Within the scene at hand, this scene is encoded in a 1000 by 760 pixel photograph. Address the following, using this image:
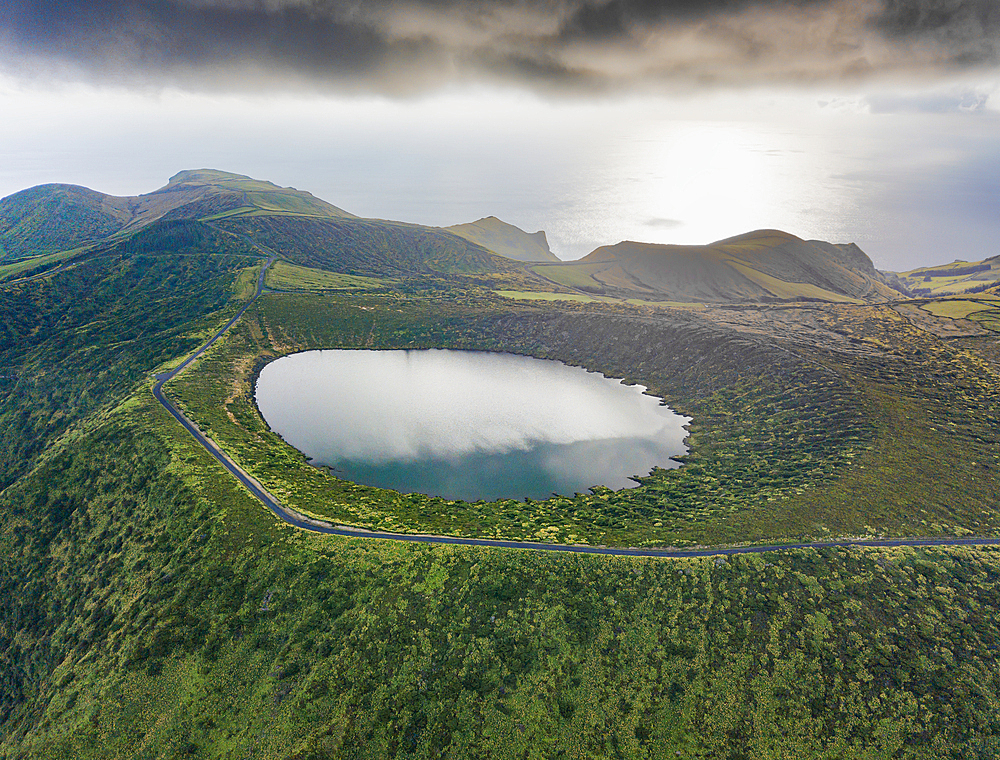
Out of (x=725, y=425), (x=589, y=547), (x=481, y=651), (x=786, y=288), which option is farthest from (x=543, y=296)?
(x=481, y=651)

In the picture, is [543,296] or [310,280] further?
[543,296]

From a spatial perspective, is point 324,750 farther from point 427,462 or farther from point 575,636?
point 427,462

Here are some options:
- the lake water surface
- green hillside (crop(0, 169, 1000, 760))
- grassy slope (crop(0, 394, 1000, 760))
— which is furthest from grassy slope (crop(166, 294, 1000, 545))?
grassy slope (crop(0, 394, 1000, 760))

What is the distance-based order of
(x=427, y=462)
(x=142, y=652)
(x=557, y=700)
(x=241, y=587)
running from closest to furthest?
1. (x=557, y=700)
2. (x=142, y=652)
3. (x=241, y=587)
4. (x=427, y=462)

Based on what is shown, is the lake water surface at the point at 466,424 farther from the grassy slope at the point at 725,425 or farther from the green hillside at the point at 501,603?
the green hillside at the point at 501,603

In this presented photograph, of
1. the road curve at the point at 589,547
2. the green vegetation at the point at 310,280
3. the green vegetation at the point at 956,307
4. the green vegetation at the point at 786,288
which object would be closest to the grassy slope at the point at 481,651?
the road curve at the point at 589,547

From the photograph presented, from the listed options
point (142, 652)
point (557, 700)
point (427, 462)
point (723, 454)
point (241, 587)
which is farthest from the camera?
point (723, 454)

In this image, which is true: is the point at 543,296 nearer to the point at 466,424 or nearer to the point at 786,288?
the point at 786,288

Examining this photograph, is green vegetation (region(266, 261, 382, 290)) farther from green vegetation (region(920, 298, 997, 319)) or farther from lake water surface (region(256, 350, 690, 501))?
green vegetation (region(920, 298, 997, 319))

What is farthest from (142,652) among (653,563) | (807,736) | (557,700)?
(807,736)
